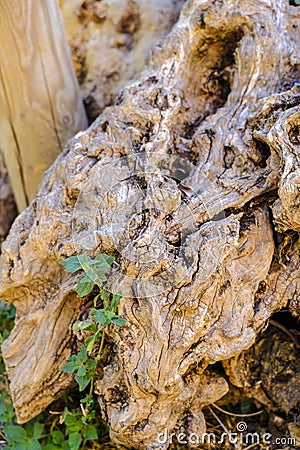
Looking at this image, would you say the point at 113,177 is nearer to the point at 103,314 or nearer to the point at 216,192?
the point at 216,192

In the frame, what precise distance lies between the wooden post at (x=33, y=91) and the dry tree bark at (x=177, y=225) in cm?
39

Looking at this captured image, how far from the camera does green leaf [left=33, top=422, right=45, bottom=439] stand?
1.62m

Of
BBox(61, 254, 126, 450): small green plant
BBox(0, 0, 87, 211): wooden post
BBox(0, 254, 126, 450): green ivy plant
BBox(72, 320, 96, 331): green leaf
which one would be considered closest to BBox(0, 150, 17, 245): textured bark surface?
BBox(0, 0, 87, 211): wooden post

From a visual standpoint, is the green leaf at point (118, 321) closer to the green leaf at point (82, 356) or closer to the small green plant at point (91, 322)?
the small green plant at point (91, 322)

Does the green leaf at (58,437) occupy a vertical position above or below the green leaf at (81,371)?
below

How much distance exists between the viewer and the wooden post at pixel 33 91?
1952 millimetres

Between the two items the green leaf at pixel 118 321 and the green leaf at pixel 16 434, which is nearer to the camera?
the green leaf at pixel 118 321

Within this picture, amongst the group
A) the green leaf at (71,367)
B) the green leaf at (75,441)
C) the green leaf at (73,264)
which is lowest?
the green leaf at (75,441)

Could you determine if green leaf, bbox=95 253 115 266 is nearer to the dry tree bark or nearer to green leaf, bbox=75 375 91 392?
the dry tree bark

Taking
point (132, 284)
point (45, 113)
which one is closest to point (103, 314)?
point (132, 284)

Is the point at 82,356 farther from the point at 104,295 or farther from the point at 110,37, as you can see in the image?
the point at 110,37

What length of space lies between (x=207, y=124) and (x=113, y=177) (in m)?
0.41

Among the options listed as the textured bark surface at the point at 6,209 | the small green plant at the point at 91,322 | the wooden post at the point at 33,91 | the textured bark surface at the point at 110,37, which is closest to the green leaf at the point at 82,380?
the small green plant at the point at 91,322

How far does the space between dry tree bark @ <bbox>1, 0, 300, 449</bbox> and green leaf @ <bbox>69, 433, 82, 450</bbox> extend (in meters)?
0.16
